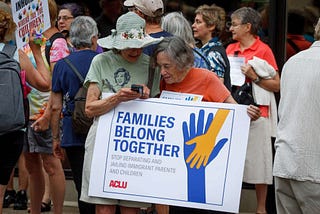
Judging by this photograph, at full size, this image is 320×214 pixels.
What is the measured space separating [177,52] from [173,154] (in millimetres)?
682

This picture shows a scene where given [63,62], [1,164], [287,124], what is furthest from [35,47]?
[287,124]

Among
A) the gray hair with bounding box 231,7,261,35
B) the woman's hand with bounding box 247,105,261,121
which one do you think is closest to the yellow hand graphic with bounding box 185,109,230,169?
the woman's hand with bounding box 247,105,261,121

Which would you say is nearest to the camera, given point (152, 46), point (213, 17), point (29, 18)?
point (152, 46)

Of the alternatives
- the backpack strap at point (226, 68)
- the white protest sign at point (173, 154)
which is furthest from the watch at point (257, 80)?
the white protest sign at point (173, 154)

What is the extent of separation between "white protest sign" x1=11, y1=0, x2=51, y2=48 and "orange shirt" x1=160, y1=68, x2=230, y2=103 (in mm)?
1403

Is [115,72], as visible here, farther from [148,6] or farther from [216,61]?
[216,61]

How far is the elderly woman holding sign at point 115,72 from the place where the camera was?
657cm

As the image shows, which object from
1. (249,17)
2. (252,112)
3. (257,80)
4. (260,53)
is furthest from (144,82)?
(249,17)

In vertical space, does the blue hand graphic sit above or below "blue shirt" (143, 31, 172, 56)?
below

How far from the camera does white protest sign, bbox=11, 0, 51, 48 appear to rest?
25.1 feet

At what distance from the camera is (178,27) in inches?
301

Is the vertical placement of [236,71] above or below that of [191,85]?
above

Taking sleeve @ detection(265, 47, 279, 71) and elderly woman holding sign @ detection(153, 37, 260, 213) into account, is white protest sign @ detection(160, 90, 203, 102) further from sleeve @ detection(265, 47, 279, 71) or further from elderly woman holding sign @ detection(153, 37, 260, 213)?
sleeve @ detection(265, 47, 279, 71)

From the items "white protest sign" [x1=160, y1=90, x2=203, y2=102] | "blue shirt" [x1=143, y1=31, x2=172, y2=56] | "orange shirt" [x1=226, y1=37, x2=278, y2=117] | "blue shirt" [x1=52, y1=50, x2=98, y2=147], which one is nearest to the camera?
"white protest sign" [x1=160, y1=90, x2=203, y2=102]
